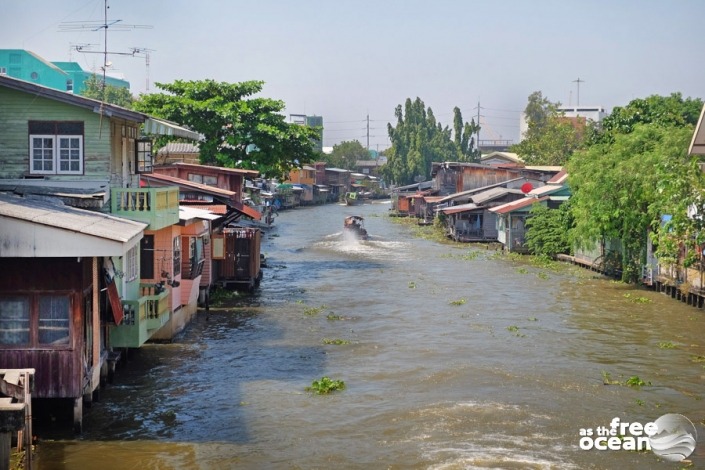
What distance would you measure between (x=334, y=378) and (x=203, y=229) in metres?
8.23

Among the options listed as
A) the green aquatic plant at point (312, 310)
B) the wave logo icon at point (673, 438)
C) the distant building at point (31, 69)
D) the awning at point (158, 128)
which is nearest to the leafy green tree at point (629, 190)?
the green aquatic plant at point (312, 310)

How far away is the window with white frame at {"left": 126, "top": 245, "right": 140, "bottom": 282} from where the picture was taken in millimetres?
19792

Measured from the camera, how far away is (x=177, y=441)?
610 inches

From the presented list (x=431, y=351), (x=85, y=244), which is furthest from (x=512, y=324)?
(x=85, y=244)

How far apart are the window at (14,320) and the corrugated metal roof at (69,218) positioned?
1596mm

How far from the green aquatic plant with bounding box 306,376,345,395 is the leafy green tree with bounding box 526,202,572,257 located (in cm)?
2677

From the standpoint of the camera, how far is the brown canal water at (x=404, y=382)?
15000 millimetres

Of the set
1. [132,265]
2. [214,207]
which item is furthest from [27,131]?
[214,207]

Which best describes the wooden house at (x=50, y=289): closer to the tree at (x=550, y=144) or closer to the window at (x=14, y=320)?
the window at (x=14, y=320)

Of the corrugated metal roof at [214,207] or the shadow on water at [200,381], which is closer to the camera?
the shadow on water at [200,381]

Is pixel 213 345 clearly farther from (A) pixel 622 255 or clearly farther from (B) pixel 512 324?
(A) pixel 622 255

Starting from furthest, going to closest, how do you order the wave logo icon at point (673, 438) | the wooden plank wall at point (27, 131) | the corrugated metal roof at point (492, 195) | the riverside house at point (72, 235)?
the corrugated metal roof at point (492, 195) < the wooden plank wall at point (27, 131) < the wave logo icon at point (673, 438) < the riverside house at point (72, 235)

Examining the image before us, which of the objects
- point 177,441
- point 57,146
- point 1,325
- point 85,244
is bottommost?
point 177,441

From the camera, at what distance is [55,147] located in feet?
67.4
